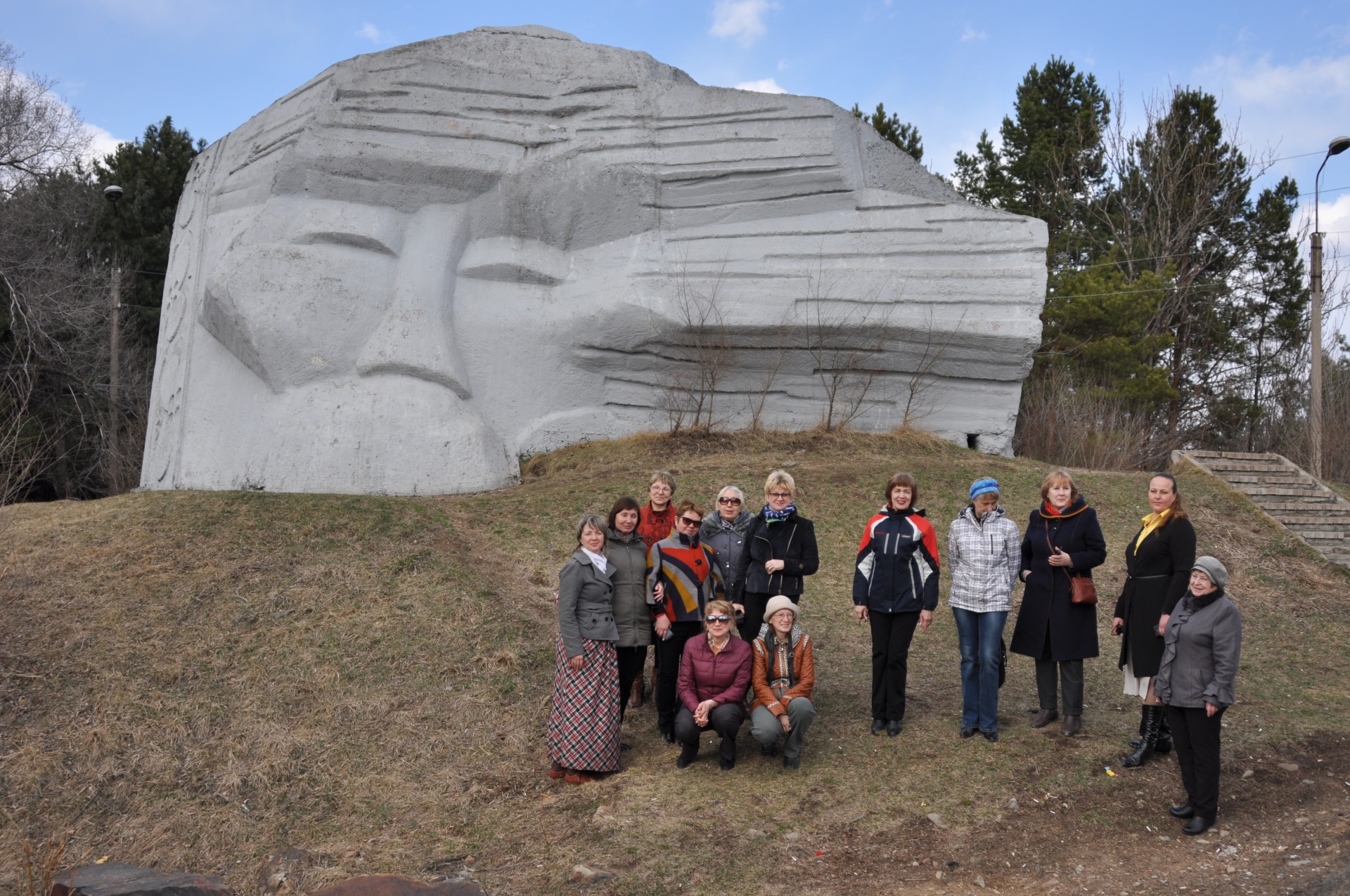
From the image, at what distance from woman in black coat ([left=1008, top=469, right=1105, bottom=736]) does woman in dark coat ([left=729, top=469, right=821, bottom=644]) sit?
3.61 feet

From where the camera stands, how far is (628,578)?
5.37 meters

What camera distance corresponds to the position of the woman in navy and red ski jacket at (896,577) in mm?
5227

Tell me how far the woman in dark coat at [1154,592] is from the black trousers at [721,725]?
182 centimetres

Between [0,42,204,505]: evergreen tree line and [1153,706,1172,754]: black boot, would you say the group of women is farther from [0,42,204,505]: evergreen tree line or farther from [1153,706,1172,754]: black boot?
[0,42,204,505]: evergreen tree line

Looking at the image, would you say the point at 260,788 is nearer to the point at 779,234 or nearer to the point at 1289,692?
the point at 1289,692

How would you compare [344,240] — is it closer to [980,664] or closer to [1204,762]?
[980,664]

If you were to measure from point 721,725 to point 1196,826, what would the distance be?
205cm

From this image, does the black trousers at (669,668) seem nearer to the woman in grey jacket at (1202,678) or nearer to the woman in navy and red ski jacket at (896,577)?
the woman in navy and red ski jacket at (896,577)

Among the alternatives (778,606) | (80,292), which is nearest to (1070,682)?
(778,606)

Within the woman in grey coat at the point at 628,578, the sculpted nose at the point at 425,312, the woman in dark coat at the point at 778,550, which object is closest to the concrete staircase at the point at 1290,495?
the woman in dark coat at the point at 778,550

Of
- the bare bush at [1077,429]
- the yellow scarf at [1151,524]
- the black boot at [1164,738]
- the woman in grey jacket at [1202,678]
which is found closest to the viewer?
the woman in grey jacket at [1202,678]

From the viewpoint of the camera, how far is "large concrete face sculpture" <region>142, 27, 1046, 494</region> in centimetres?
1133

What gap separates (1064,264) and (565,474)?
14.5 metres

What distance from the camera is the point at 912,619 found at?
5.29 m
